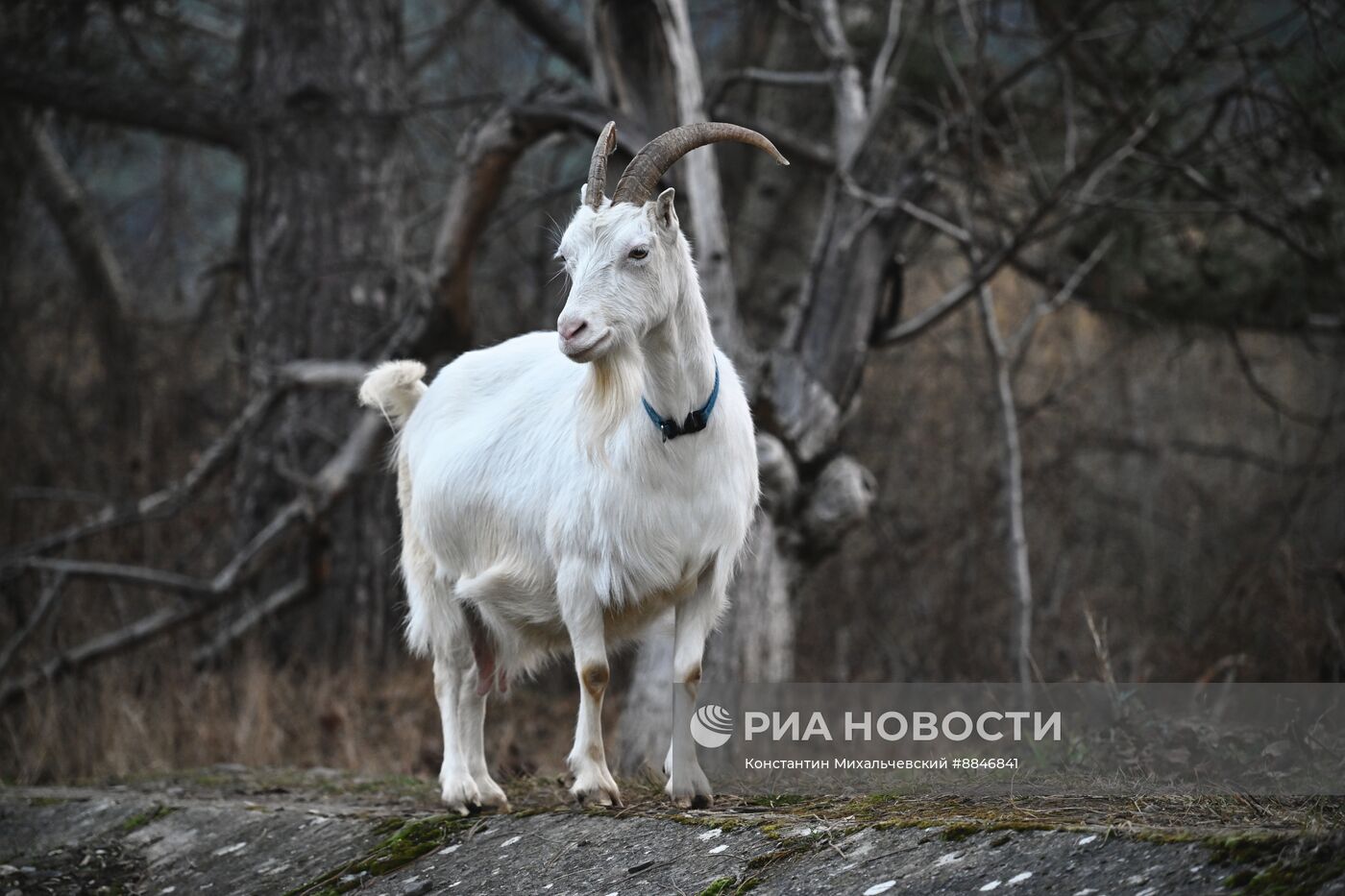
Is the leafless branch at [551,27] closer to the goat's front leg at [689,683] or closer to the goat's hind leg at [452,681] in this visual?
the goat's hind leg at [452,681]

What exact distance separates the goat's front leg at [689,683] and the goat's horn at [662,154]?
1196mm

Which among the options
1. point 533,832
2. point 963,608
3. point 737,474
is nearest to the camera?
point 533,832

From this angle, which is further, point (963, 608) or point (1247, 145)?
point (963, 608)

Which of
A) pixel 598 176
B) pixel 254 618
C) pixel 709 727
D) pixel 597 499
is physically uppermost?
pixel 598 176

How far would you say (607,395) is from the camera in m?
4.32

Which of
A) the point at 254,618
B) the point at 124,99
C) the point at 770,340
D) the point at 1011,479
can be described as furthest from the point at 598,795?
the point at 124,99

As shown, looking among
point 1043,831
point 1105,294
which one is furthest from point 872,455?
point 1043,831

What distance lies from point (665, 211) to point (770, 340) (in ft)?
27.8

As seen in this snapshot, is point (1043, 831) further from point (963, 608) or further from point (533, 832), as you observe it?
point (963, 608)

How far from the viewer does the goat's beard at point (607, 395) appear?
14.0ft

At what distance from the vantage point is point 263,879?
14.2ft

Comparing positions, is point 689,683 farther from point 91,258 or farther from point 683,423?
point 91,258

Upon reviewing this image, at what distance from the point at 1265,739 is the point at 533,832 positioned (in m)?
2.39

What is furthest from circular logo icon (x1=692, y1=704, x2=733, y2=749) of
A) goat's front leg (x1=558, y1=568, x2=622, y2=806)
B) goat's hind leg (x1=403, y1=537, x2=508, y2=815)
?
goat's hind leg (x1=403, y1=537, x2=508, y2=815)
